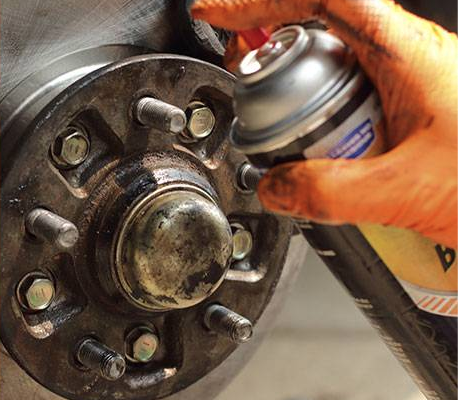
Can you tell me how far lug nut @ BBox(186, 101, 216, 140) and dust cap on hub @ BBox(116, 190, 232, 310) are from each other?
0.08m

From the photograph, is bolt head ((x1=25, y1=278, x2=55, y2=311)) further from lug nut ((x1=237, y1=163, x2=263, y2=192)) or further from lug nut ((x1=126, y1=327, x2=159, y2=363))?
lug nut ((x1=237, y1=163, x2=263, y2=192))

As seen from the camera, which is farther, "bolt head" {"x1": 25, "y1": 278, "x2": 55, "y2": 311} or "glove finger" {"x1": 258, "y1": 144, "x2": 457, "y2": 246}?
"bolt head" {"x1": 25, "y1": 278, "x2": 55, "y2": 311}

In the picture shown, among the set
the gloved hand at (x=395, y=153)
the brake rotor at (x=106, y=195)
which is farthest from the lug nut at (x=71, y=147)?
the gloved hand at (x=395, y=153)

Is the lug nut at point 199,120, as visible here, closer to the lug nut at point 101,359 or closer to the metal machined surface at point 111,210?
the metal machined surface at point 111,210

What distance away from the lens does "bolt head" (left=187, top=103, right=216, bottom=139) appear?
0.83 meters

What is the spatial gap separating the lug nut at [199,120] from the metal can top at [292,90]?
20 cm

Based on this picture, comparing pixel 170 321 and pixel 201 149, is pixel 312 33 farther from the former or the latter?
pixel 170 321

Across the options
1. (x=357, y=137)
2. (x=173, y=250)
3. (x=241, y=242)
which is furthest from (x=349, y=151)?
(x=241, y=242)

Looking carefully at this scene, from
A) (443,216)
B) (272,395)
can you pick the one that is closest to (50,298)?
(443,216)

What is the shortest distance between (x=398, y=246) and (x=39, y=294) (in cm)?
33

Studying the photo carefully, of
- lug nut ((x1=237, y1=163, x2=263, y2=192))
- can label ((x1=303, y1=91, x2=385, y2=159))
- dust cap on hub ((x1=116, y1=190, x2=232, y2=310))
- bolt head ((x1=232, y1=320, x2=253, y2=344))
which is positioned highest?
can label ((x1=303, y1=91, x2=385, y2=159))

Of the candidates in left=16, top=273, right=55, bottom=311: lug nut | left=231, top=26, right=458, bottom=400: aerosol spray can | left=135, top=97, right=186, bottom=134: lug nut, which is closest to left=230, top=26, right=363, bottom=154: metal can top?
left=231, top=26, right=458, bottom=400: aerosol spray can

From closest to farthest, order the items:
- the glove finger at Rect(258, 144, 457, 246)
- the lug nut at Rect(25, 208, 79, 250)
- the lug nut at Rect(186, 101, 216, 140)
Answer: the glove finger at Rect(258, 144, 457, 246) < the lug nut at Rect(25, 208, 79, 250) < the lug nut at Rect(186, 101, 216, 140)

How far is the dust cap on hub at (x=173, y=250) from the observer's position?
753mm
